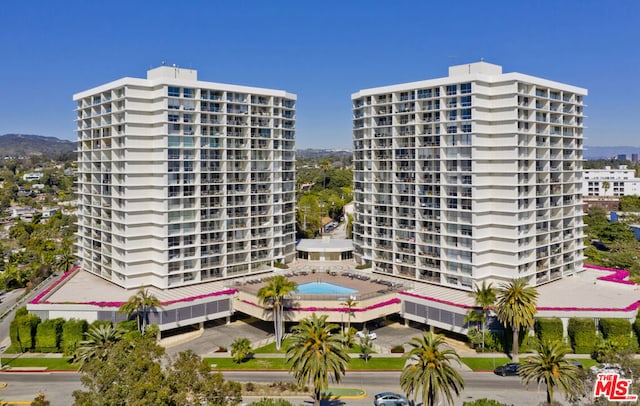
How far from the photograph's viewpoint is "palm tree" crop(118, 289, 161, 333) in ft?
201

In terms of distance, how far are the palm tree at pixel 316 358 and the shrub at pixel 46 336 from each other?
39.7 metres

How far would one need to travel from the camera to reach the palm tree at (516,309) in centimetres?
5488

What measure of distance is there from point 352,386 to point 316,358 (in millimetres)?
15601

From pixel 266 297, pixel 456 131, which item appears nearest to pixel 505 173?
pixel 456 131

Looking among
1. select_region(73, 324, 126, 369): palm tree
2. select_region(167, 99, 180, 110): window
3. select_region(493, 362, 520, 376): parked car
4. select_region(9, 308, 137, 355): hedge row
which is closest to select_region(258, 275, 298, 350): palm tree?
Result: select_region(73, 324, 126, 369): palm tree

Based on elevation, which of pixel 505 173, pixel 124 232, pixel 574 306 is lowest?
pixel 574 306

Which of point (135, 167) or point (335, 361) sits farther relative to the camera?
point (135, 167)

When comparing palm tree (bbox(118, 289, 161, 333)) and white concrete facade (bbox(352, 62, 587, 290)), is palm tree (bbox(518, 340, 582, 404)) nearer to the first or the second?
white concrete facade (bbox(352, 62, 587, 290))

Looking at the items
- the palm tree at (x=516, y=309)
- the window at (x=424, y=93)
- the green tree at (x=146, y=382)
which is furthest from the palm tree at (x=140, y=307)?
the window at (x=424, y=93)

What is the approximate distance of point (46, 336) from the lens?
6316 centimetres

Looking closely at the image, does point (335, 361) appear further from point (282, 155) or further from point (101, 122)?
point (101, 122)

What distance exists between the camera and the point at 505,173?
6975cm

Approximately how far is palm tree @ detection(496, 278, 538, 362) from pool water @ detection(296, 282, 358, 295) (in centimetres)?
2237

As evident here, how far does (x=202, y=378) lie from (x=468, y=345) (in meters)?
40.6
